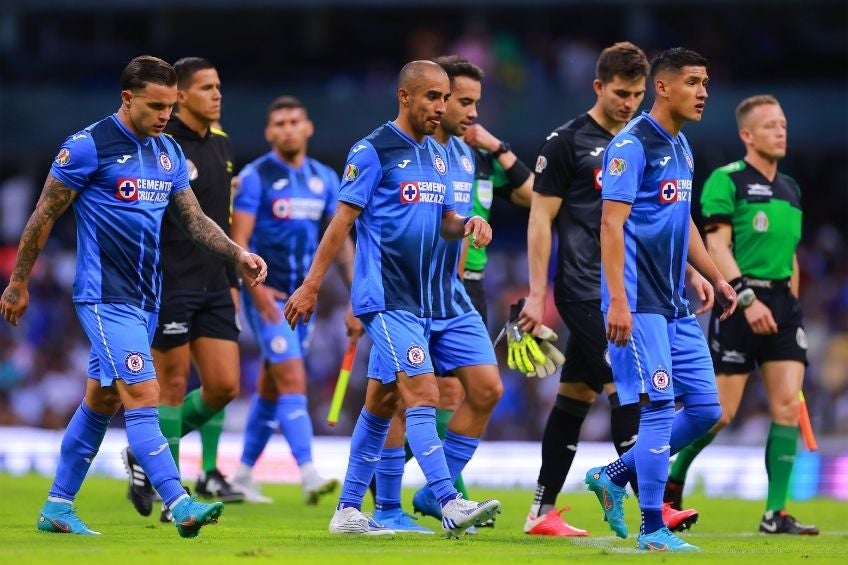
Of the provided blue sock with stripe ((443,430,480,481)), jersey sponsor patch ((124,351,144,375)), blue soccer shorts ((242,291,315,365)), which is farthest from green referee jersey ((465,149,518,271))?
jersey sponsor patch ((124,351,144,375))

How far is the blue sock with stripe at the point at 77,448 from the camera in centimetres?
848

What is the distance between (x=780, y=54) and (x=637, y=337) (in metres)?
18.1

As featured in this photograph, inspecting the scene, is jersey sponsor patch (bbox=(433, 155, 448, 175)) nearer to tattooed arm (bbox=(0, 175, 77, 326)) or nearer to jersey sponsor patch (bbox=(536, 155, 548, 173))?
jersey sponsor patch (bbox=(536, 155, 548, 173))

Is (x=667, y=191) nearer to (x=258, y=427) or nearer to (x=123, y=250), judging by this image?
(x=123, y=250)

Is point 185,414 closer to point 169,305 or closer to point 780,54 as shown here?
point 169,305

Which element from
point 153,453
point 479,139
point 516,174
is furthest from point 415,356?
point 516,174

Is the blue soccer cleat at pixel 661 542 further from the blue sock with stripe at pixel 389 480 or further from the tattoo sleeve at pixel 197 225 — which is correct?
the tattoo sleeve at pixel 197 225

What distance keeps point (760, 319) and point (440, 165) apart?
278 centimetres

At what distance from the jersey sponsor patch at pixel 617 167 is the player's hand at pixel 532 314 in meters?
1.06

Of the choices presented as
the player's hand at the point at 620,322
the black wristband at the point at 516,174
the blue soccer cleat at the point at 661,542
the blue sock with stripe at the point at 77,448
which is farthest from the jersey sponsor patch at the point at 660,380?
the blue sock with stripe at the point at 77,448

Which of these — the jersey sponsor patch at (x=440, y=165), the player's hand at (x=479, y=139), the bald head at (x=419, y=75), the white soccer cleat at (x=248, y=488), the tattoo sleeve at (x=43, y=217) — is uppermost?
the bald head at (x=419, y=75)

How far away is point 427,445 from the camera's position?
8195 millimetres

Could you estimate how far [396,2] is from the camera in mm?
24891

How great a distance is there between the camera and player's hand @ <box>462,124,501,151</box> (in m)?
10.3
